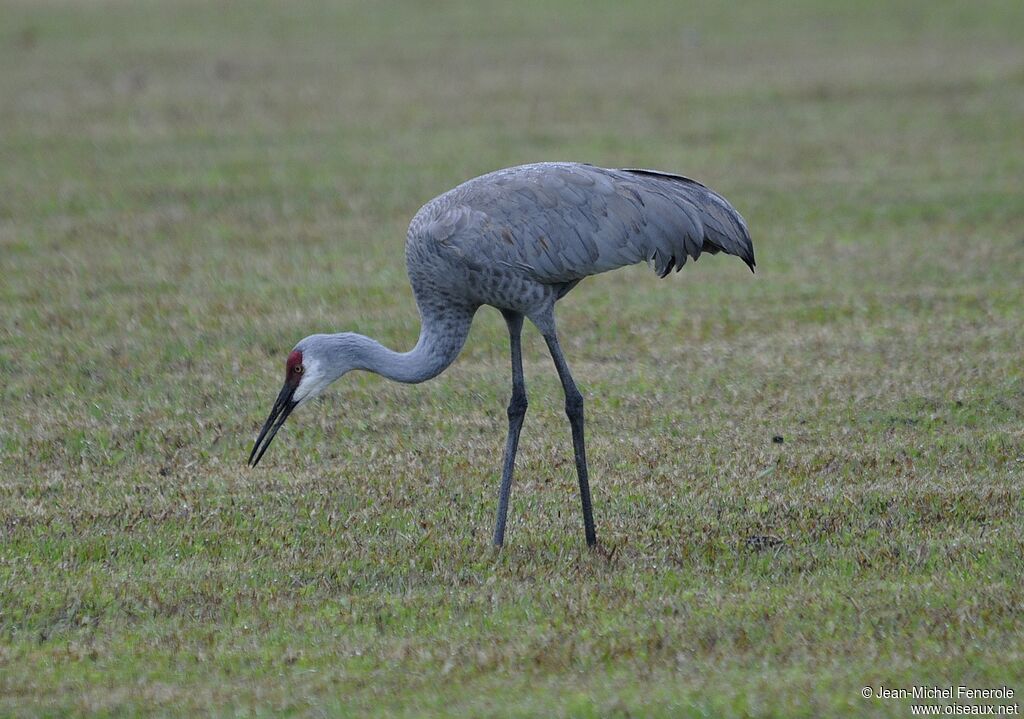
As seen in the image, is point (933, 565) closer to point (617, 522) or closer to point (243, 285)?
point (617, 522)

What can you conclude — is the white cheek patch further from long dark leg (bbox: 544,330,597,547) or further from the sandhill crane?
long dark leg (bbox: 544,330,597,547)

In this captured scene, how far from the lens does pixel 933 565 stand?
Result: 5.43 m

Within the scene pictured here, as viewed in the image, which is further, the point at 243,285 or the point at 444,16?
the point at 444,16

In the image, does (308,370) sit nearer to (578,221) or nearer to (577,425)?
(577,425)

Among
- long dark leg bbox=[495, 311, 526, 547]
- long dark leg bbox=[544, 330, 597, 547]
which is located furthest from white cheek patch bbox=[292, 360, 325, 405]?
long dark leg bbox=[544, 330, 597, 547]

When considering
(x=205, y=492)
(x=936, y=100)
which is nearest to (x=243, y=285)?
(x=205, y=492)

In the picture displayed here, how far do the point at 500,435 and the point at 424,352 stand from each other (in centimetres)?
133

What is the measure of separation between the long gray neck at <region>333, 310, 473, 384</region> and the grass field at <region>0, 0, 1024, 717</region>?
66 centimetres

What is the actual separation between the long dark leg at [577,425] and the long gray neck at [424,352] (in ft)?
1.20

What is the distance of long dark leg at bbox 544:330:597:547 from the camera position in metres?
5.79

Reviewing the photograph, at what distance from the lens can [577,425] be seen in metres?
6.00

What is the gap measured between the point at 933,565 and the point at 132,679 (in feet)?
9.57

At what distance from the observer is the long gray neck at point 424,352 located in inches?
229

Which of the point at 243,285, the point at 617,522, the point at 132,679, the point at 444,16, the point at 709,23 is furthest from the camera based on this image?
the point at 444,16
